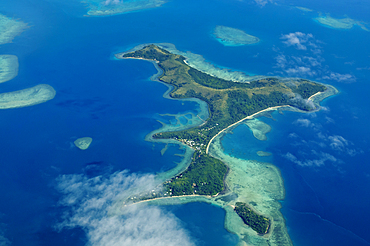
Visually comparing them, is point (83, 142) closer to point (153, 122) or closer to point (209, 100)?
point (153, 122)

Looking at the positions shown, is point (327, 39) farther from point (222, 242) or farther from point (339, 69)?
point (222, 242)

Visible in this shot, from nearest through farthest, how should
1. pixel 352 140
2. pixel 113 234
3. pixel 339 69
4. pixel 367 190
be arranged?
pixel 113 234 < pixel 367 190 < pixel 352 140 < pixel 339 69

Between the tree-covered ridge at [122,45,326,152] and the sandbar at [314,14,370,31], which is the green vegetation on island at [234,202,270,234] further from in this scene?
the sandbar at [314,14,370,31]

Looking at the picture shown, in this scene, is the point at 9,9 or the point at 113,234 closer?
the point at 113,234

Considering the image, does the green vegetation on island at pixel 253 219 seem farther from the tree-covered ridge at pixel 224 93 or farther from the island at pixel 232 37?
the island at pixel 232 37

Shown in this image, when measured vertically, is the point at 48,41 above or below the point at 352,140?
above

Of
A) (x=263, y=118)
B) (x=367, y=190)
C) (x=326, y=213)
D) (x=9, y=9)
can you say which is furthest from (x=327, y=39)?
(x=9, y=9)

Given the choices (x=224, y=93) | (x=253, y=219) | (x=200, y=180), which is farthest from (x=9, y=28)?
(x=253, y=219)
